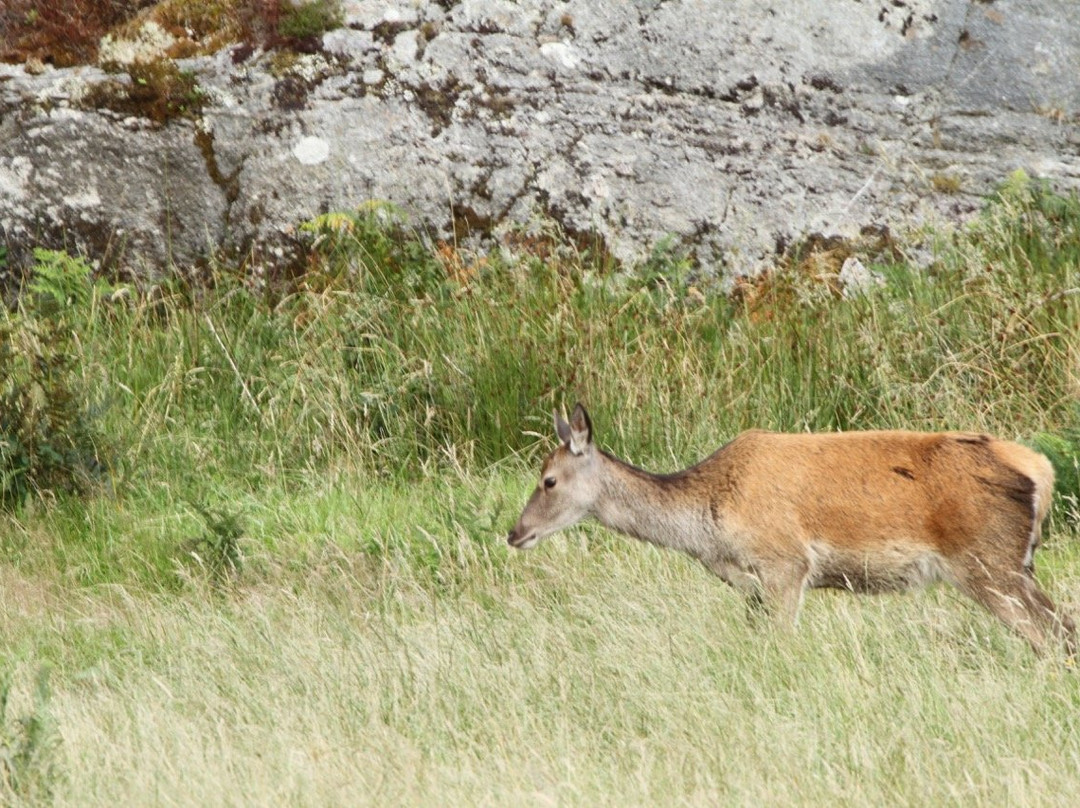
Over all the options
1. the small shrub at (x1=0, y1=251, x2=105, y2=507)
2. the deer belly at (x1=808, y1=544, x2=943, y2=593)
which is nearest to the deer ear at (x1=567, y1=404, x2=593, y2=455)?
the deer belly at (x1=808, y1=544, x2=943, y2=593)

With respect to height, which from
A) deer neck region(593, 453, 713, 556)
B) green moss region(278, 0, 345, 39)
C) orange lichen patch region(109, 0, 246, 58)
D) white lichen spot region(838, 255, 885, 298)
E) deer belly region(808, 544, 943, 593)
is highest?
green moss region(278, 0, 345, 39)

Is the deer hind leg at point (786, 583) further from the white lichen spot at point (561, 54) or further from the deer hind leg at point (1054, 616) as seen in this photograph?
the white lichen spot at point (561, 54)

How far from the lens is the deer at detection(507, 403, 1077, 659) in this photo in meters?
6.30

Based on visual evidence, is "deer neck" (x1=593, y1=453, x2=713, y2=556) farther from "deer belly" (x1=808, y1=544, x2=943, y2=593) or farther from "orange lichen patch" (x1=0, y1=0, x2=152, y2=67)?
"orange lichen patch" (x1=0, y1=0, x2=152, y2=67)

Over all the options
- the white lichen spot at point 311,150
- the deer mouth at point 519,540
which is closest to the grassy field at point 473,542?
the deer mouth at point 519,540

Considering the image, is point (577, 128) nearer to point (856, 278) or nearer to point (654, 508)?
point (856, 278)

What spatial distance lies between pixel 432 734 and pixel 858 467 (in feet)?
6.97

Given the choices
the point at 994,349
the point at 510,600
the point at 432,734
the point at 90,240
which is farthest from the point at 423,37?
the point at 432,734

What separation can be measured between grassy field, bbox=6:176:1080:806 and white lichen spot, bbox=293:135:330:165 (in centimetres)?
58

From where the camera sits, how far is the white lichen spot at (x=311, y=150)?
10.5m

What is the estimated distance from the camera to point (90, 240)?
10.4 meters

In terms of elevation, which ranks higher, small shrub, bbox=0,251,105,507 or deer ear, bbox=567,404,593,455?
deer ear, bbox=567,404,593,455

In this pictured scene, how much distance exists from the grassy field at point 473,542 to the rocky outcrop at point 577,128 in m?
0.36

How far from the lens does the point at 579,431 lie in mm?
7109
